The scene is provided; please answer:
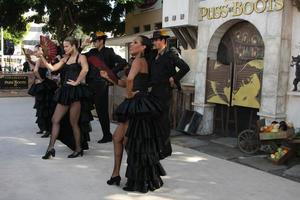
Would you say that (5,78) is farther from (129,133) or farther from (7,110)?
(129,133)

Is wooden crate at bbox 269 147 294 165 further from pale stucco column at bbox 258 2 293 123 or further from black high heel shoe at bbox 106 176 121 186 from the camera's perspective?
black high heel shoe at bbox 106 176 121 186

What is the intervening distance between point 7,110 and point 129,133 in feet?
27.4

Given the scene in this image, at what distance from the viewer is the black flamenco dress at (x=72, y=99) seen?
617 cm

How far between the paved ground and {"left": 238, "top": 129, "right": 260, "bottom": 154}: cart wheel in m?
0.68

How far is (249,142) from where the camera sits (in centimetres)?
693

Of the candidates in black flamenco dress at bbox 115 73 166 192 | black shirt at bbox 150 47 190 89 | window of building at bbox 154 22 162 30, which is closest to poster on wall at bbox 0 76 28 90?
window of building at bbox 154 22 162 30

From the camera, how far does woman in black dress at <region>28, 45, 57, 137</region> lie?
7801 mm

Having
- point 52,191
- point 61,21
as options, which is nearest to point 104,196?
point 52,191

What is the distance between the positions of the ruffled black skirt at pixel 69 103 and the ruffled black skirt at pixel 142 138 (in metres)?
1.69

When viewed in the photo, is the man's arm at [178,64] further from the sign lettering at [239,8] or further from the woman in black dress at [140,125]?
the sign lettering at [239,8]

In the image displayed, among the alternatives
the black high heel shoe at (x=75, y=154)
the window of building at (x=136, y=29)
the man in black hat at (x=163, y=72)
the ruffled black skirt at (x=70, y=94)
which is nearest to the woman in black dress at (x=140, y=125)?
the man in black hat at (x=163, y=72)

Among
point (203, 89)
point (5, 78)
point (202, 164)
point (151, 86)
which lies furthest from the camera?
point (5, 78)

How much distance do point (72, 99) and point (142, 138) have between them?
1.91 metres

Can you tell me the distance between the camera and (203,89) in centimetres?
875
